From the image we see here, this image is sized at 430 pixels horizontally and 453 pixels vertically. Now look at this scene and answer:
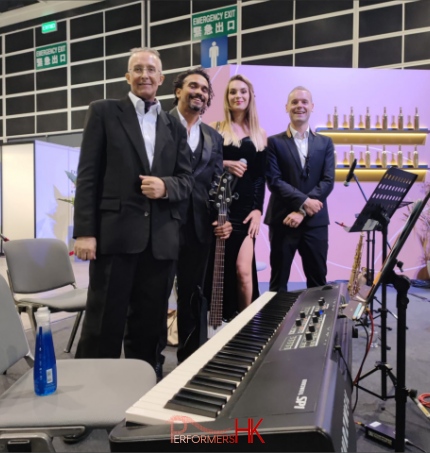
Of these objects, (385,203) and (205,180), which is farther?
(205,180)

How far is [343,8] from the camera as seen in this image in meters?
7.15

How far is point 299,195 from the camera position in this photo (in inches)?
107

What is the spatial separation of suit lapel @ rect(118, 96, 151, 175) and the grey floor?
51.5 inches

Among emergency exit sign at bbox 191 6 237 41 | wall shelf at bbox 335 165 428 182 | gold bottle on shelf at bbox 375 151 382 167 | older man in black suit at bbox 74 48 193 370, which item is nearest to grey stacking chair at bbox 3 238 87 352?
older man in black suit at bbox 74 48 193 370

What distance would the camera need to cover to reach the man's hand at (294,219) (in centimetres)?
268

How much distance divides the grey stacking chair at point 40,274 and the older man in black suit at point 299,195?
1444mm

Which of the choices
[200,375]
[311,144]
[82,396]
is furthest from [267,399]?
[311,144]

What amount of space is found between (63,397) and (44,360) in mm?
134

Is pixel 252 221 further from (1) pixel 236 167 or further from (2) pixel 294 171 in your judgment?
(2) pixel 294 171

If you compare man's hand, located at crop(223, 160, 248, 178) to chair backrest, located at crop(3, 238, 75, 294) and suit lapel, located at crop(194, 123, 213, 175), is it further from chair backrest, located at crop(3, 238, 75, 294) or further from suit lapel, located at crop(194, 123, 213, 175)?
chair backrest, located at crop(3, 238, 75, 294)

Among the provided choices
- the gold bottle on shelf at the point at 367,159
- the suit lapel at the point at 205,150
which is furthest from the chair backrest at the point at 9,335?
the gold bottle on shelf at the point at 367,159

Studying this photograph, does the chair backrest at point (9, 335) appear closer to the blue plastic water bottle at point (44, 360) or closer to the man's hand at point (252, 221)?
the blue plastic water bottle at point (44, 360)

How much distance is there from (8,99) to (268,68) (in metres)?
8.07

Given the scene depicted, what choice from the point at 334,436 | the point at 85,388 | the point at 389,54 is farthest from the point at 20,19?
the point at 334,436
